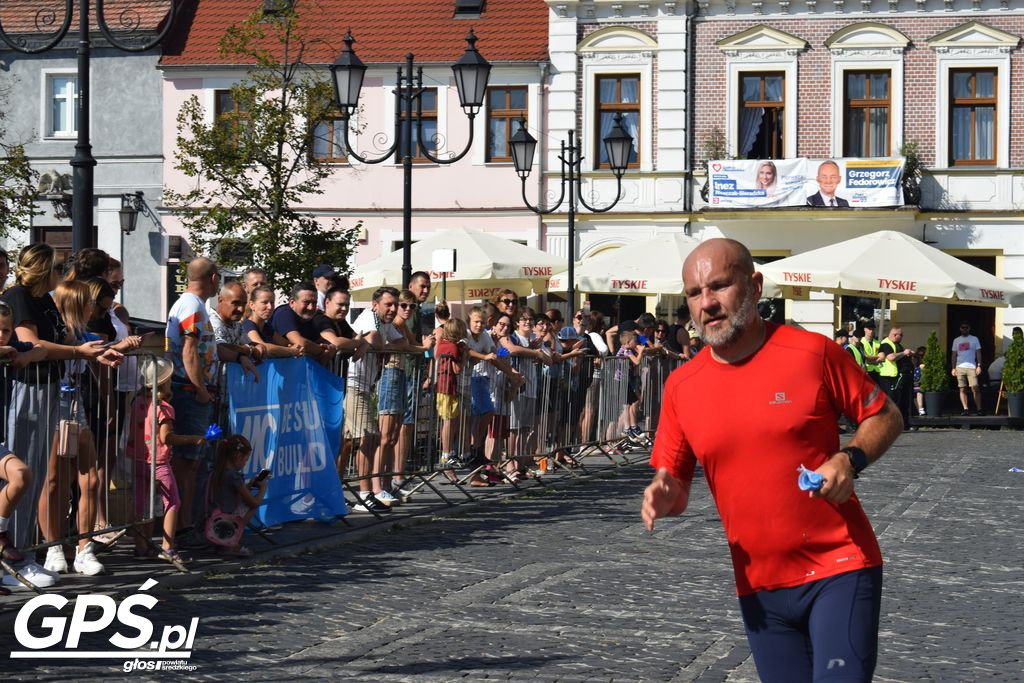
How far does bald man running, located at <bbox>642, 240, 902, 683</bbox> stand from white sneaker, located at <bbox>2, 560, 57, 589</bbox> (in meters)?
5.07

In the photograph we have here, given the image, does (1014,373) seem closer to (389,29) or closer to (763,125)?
(763,125)

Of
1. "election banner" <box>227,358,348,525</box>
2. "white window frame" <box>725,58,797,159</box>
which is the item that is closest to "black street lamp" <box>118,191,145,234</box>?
"white window frame" <box>725,58,797,159</box>

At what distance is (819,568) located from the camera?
187 inches

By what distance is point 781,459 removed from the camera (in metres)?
4.80

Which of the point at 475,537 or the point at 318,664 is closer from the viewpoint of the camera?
the point at 318,664

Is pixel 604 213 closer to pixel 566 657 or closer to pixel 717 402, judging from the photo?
pixel 566 657

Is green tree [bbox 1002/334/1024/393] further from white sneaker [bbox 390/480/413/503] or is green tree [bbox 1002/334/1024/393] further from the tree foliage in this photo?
white sneaker [bbox 390/480/413/503]

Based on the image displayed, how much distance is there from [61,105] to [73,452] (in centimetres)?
3127

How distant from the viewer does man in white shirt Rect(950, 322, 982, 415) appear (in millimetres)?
32375

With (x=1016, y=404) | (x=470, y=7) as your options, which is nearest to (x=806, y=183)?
(x=1016, y=404)

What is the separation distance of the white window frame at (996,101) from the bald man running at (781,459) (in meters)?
31.8

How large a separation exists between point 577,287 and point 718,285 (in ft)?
74.0

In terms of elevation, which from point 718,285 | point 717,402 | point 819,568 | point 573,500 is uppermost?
point 718,285

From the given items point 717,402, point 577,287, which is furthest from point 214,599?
point 577,287
